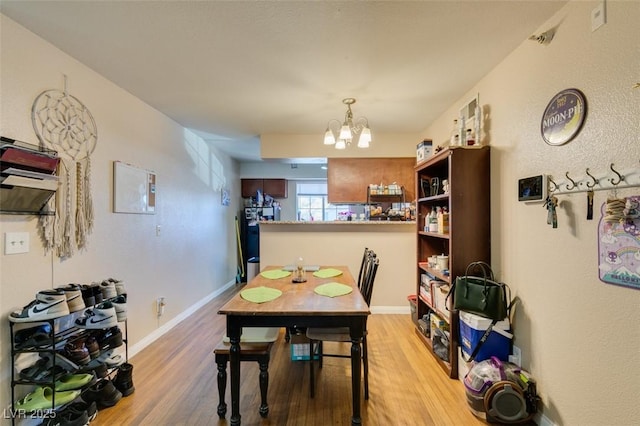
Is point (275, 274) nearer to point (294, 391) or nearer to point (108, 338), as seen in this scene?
point (294, 391)

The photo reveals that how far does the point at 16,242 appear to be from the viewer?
1717mm

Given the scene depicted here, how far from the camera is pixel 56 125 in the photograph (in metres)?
1.99

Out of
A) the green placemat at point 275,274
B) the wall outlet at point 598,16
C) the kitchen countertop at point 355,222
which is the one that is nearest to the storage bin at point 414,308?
the kitchen countertop at point 355,222

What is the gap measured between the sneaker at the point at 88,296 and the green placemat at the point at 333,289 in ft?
4.93

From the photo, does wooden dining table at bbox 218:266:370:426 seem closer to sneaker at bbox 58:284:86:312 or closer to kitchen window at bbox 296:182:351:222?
sneaker at bbox 58:284:86:312

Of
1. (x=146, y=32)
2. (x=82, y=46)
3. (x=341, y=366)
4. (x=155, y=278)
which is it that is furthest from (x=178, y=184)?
(x=341, y=366)

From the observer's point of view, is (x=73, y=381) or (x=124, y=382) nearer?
(x=73, y=381)

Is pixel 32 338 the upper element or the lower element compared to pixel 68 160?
lower

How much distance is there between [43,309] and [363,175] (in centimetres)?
350

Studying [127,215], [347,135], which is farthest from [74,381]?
[347,135]

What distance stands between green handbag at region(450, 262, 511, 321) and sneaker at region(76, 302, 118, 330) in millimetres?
2391

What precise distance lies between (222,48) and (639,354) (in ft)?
8.97

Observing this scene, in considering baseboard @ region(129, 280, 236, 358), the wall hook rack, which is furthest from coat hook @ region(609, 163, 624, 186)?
baseboard @ region(129, 280, 236, 358)

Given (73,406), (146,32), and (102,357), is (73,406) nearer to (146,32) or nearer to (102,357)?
(102,357)
